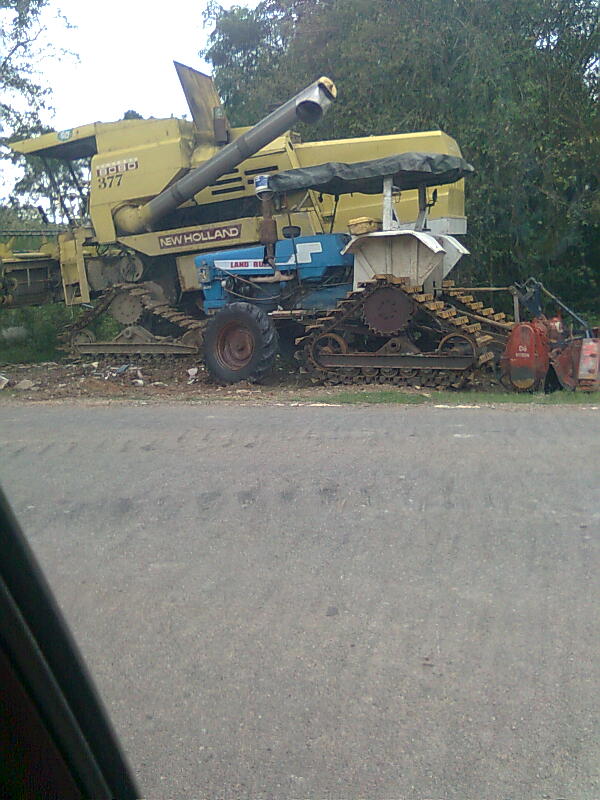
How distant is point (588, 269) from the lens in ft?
59.2

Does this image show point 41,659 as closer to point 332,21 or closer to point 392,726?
point 392,726

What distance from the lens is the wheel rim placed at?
12.7m

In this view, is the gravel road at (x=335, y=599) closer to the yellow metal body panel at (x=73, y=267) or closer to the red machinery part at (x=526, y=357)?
the red machinery part at (x=526, y=357)

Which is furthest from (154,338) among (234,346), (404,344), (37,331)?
(404,344)

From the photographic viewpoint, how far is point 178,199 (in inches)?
567

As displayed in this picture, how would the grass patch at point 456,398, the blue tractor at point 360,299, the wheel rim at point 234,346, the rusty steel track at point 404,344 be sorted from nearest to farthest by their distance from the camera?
the grass patch at point 456,398 → the rusty steel track at point 404,344 → the blue tractor at point 360,299 → the wheel rim at point 234,346

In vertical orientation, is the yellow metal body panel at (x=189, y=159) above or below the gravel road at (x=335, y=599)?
above

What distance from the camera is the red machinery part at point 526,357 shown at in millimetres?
10844

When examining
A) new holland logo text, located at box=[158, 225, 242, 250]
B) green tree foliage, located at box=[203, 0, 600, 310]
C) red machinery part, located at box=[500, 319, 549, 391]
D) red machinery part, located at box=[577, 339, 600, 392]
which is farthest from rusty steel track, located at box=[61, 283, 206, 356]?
red machinery part, located at box=[577, 339, 600, 392]

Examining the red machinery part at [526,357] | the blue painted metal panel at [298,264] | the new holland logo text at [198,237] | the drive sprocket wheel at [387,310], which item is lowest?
the red machinery part at [526,357]

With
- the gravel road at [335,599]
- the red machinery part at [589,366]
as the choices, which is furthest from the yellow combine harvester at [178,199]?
the gravel road at [335,599]

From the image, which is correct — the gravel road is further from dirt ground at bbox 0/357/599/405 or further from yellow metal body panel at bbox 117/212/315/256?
yellow metal body panel at bbox 117/212/315/256

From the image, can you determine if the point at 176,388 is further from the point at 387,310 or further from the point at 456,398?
the point at 456,398

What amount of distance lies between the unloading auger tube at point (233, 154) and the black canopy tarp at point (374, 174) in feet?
4.92
